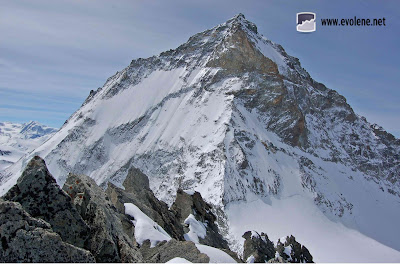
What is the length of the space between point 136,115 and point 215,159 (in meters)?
51.2

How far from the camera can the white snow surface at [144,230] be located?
15758 millimetres

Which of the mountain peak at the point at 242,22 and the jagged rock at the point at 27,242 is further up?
the mountain peak at the point at 242,22

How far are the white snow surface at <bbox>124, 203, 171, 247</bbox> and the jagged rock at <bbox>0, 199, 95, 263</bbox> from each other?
7.58 metres

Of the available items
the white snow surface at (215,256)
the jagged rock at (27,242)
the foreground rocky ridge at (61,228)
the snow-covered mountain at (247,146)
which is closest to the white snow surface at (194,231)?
the white snow surface at (215,256)

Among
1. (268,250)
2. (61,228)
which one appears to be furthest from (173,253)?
(268,250)

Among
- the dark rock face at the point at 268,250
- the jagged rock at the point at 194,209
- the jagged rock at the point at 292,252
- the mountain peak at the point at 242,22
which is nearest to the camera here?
the dark rock face at the point at 268,250

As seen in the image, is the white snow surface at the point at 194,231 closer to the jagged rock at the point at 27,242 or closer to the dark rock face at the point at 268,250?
the dark rock face at the point at 268,250

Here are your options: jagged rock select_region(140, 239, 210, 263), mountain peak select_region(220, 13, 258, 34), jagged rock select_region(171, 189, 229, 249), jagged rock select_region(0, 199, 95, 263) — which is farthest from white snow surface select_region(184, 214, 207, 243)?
mountain peak select_region(220, 13, 258, 34)

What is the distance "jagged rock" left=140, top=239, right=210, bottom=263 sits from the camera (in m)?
12.6

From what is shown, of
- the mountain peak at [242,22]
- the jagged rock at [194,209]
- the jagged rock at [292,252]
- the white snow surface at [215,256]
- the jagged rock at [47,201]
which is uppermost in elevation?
the mountain peak at [242,22]

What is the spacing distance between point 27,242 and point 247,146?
10505cm

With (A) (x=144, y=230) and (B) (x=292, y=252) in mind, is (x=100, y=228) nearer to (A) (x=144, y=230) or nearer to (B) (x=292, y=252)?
(A) (x=144, y=230)

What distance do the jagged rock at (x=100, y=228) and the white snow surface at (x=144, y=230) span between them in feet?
11.2

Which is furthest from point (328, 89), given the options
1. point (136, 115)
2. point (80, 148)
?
point (80, 148)
